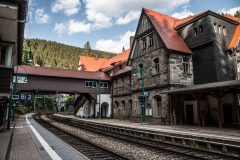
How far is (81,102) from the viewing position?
2032 inches

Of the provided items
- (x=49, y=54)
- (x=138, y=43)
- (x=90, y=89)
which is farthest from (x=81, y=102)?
(x=49, y=54)

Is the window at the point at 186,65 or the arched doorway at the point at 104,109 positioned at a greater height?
the window at the point at 186,65

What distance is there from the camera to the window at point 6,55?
11.1 metres

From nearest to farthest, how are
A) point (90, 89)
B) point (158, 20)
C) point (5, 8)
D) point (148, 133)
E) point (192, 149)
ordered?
point (5, 8) → point (192, 149) → point (148, 133) → point (158, 20) → point (90, 89)

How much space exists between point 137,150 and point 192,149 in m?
2.64

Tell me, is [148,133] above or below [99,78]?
below

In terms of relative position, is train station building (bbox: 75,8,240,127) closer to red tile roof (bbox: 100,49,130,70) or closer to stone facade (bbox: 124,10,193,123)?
stone facade (bbox: 124,10,193,123)

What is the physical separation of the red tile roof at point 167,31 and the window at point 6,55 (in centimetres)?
1698

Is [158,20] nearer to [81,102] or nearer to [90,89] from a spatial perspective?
→ [90,89]

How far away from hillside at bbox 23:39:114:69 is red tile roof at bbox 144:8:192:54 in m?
116

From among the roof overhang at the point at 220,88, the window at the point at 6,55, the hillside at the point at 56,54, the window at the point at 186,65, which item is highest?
the hillside at the point at 56,54

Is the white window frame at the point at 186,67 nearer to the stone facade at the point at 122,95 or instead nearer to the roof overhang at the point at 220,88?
the roof overhang at the point at 220,88

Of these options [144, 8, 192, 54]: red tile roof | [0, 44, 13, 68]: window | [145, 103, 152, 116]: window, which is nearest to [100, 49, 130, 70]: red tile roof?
[144, 8, 192, 54]: red tile roof

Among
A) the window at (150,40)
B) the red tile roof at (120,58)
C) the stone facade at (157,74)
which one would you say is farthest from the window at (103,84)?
the window at (150,40)
